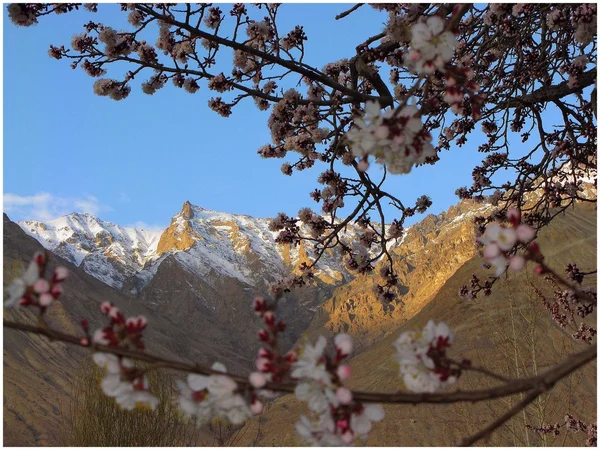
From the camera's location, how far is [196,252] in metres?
143

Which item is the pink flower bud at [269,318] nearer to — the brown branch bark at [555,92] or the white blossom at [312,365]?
the white blossom at [312,365]

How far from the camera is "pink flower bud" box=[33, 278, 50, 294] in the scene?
4.74 ft

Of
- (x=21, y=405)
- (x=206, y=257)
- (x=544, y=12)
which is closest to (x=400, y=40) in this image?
(x=544, y=12)

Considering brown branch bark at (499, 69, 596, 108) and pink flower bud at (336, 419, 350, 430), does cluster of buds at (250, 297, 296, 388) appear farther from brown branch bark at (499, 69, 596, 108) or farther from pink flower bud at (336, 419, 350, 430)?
brown branch bark at (499, 69, 596, 108)

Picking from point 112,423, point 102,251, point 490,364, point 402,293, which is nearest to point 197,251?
point 102,251

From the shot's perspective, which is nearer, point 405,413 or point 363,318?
point 405,413

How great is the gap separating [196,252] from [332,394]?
145 m

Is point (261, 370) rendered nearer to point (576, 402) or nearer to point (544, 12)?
point (544, 12)

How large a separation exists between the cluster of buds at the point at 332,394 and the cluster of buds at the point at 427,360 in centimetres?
18

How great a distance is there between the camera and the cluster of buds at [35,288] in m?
1.44

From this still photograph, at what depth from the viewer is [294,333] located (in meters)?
109

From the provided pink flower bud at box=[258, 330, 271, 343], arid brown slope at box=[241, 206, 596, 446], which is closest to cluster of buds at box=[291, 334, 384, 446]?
pink flower bud at box=[258, 330, 271, 343]

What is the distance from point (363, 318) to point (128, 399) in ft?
297

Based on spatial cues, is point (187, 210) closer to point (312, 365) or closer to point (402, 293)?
point (402, 293)
